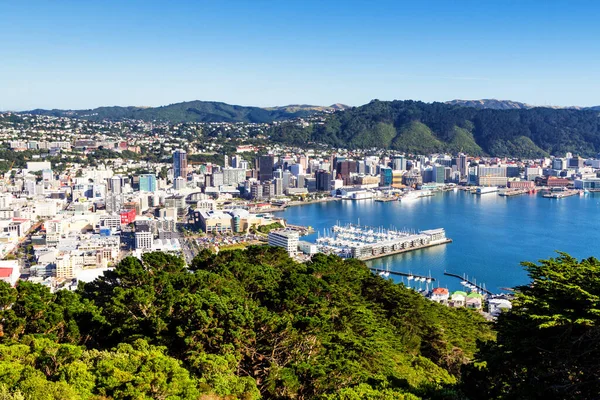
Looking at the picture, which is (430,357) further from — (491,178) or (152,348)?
(491,178)

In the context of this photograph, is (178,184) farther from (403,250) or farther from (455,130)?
(455,130)

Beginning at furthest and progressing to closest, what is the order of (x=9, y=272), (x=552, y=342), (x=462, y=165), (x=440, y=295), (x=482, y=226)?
(x=462, y=165), (x=482, y=226), (x=440, y=295), (x=9, y=272), (x=552, y=342)

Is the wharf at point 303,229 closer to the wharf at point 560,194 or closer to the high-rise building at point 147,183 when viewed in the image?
the high-rise building at point 147,183

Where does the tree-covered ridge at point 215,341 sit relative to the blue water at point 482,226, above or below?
above

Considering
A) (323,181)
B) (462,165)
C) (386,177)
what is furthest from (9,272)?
(462,165)

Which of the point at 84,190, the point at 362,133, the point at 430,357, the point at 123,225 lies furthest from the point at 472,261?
the point at 362,133

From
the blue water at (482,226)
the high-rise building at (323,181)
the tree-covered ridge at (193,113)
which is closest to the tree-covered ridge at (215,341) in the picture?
the blue water at (482,226)

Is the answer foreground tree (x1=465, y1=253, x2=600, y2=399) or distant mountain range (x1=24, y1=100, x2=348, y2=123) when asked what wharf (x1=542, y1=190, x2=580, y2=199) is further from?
distant mountain range (x1=24, y1=100, x2=348, y2=123)
